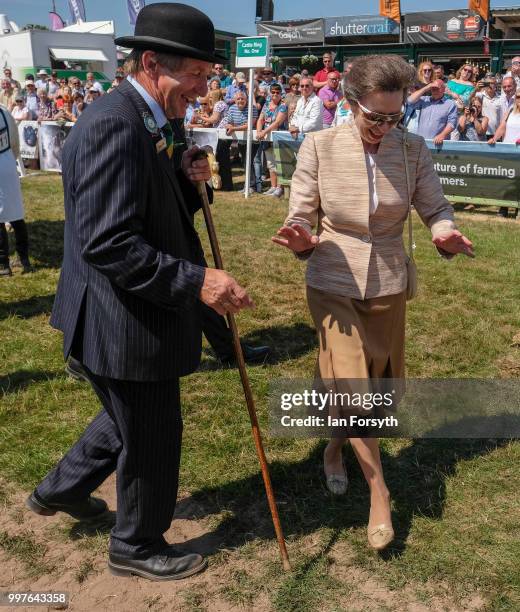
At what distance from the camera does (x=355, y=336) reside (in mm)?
3080

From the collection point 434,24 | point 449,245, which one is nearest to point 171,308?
point 449,245

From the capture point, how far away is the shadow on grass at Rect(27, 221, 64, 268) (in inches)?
313

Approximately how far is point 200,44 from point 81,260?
88cm

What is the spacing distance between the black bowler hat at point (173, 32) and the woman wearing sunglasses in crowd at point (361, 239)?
0.86m

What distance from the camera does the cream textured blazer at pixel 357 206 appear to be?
3010 millimetres

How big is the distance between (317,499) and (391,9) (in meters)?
26.7

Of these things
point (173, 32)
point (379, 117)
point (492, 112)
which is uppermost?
point (173, 32)

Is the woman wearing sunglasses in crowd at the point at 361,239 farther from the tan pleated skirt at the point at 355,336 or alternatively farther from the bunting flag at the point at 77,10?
the bunting flag at the point at 77,10

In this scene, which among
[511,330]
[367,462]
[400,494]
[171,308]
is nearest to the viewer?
[171,308]

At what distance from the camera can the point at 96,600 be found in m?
2.72

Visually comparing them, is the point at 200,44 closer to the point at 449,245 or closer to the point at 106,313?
the point at 106,313

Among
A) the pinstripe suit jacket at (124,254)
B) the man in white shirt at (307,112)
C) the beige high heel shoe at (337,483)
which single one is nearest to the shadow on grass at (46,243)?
the man in white shirt at (307,112)

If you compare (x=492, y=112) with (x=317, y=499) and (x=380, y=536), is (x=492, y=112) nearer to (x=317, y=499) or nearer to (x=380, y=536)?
(x=317, y=499)

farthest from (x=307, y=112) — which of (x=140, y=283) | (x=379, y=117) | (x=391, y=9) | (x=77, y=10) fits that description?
(x=77, y=10)
